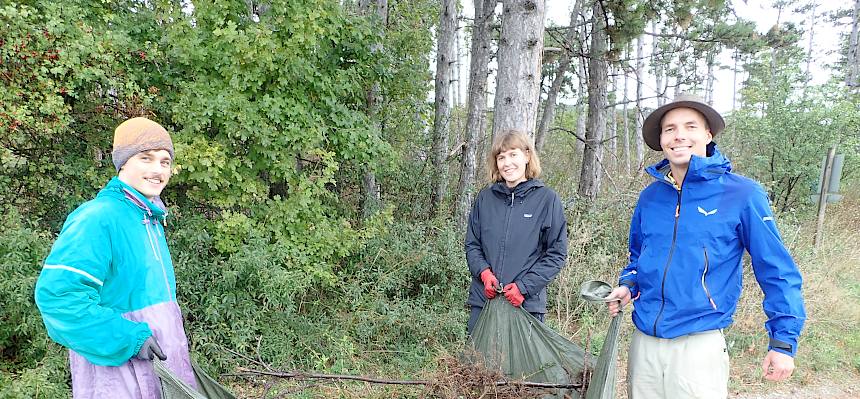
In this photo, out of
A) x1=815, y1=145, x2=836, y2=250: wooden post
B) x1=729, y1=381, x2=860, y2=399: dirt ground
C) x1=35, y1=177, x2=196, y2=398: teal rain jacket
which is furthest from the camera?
x1=815, y1=145, x2=836, y2=250: wooden post

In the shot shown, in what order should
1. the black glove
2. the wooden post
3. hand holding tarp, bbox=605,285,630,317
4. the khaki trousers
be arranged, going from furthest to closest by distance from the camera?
the wooden post, hand holding tarp, bbox=605,285,630,317, the khaki trousers, the black glove

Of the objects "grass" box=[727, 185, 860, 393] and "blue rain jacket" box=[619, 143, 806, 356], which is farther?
"grass" box=[727, 185, 860, 393]

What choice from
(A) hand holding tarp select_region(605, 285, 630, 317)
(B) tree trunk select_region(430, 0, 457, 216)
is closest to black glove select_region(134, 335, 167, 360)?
(A) hand holding tarp select_region(605, 285, 630, 317)

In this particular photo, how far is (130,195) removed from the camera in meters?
1.82

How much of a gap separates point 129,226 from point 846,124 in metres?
11.7

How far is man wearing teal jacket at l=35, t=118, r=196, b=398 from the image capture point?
1.56 m

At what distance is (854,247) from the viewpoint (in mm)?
7590

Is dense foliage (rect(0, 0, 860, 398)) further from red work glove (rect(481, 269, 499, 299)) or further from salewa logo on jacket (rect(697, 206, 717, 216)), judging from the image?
salewa logo on jacket (rect(697, 206, 717, 216))

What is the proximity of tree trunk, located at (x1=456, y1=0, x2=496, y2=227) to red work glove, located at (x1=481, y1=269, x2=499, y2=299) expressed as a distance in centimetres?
307

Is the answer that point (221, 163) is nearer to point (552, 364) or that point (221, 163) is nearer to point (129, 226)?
point (129, 226)

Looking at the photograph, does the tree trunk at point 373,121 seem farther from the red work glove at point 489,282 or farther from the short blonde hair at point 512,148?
the red work glove at point 489,282

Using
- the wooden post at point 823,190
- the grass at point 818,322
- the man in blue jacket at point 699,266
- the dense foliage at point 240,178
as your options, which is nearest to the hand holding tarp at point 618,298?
the man in blue jacket at point 699,266

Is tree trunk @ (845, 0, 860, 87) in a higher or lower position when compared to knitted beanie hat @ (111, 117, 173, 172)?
higher

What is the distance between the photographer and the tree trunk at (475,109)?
594cm
